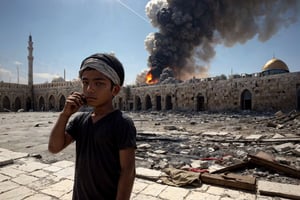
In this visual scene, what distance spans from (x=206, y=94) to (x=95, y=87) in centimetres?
2155

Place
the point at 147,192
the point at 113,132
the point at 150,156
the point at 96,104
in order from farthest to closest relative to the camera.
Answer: the point at 150,156 < the point at 147,192 < the point at 96,104 < the point at 113,132

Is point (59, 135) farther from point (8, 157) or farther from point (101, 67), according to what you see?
point (8, 157)

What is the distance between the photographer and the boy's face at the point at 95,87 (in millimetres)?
1252

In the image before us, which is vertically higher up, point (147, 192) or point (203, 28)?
point (203, 28)

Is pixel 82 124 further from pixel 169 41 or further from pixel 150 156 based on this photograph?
pixel 169 41

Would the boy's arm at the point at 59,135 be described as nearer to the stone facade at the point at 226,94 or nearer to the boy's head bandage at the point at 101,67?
the boy's head bandage at the point at 101,67

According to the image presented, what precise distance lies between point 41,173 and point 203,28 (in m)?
39.0

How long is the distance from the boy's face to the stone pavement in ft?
5.84

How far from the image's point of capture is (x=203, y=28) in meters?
37.4

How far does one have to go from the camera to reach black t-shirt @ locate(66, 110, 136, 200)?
116 cm

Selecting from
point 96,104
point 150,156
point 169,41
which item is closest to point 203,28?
point 169,41

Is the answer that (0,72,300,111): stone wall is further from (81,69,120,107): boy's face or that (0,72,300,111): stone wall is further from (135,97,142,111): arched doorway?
(81,69,120,107): boy's face

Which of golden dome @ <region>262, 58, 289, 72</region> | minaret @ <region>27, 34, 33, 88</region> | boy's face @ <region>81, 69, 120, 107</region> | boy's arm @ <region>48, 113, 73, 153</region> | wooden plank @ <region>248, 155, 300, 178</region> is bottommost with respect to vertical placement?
wooden plank @ <region>248, 155, 300, 178</region>

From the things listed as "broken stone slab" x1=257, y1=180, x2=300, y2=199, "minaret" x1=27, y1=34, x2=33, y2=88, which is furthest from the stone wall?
"broken stone slab" x1=257, y1=180, x2=300, y2=199
